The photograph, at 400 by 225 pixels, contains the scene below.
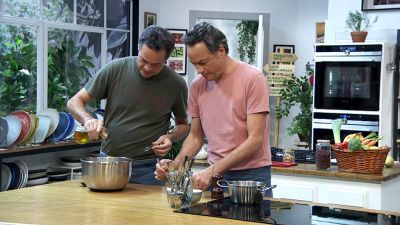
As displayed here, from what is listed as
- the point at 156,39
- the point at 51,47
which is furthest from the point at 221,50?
the point at 51,47

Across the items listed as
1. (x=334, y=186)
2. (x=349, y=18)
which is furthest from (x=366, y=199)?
(x=349, y=18)

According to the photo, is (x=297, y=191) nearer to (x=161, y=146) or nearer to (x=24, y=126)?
(x=161, y=146)

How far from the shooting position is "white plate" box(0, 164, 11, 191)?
5.25 m

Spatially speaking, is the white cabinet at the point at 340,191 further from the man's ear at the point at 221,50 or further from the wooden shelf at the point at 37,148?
the wooden shelf at the point at 37,148

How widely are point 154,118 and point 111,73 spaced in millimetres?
344

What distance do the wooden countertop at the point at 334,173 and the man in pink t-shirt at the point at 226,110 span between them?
1042mm

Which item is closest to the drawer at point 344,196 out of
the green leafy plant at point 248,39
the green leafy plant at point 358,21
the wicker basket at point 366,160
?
the wicker basket at point 366,160

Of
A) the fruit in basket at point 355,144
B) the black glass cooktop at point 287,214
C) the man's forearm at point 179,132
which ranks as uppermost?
the man's forearm at point 179,132

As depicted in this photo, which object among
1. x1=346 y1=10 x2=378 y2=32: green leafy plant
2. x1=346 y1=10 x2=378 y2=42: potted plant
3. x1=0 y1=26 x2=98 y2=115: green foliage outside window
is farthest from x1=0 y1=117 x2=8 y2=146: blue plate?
x1=346 y1=10 x2=378 y2=32: green leafy plant

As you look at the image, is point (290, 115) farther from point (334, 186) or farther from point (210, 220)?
point (210, 220)

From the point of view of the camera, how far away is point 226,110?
2.99 m

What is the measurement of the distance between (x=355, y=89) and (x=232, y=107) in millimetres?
3378

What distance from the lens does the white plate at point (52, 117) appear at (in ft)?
18.7

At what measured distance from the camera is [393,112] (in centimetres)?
607
